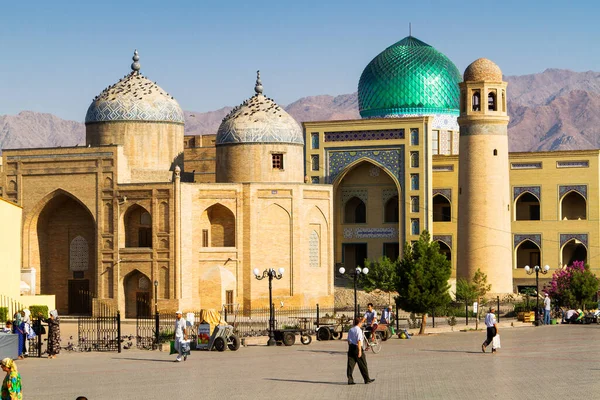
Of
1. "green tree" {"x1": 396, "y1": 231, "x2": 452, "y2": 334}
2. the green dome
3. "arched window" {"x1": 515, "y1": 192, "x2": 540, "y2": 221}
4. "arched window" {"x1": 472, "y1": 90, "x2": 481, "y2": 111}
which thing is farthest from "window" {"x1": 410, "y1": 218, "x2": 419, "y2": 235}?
"green tree" {"x1": 396, "y1": 231, "x2": 452, "y2": 334}

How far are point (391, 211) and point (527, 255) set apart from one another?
631 cm

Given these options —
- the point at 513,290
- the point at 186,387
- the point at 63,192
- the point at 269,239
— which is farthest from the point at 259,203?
the point at 186,387

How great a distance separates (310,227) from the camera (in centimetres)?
4397

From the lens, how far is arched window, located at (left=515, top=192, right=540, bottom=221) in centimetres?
5244

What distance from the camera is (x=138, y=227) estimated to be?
42281 millimetres

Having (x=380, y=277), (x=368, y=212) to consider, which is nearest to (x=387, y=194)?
(x=368, y=212)

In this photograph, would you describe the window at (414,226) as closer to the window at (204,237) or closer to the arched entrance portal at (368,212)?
the arched entrance portal at (368,212)

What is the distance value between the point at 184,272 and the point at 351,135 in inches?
471

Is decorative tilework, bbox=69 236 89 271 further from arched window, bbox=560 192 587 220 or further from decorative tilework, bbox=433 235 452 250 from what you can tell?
arched window, bbox=560 192 587 220

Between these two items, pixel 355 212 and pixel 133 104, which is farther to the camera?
pixel 355 212

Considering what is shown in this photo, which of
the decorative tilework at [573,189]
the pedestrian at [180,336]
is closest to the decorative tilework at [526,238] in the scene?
the decorative tilework at [573,189]

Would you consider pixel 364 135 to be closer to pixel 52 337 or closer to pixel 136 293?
pixel 136 293

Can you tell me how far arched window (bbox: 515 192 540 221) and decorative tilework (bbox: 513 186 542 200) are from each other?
1591 mm

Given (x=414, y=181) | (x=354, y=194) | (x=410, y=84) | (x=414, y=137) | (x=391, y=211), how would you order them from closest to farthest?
(x=414, y=137) < (x=414, y=181) < (x=354, y=194) < (x=391, y=211) < (x=410, y=84)
